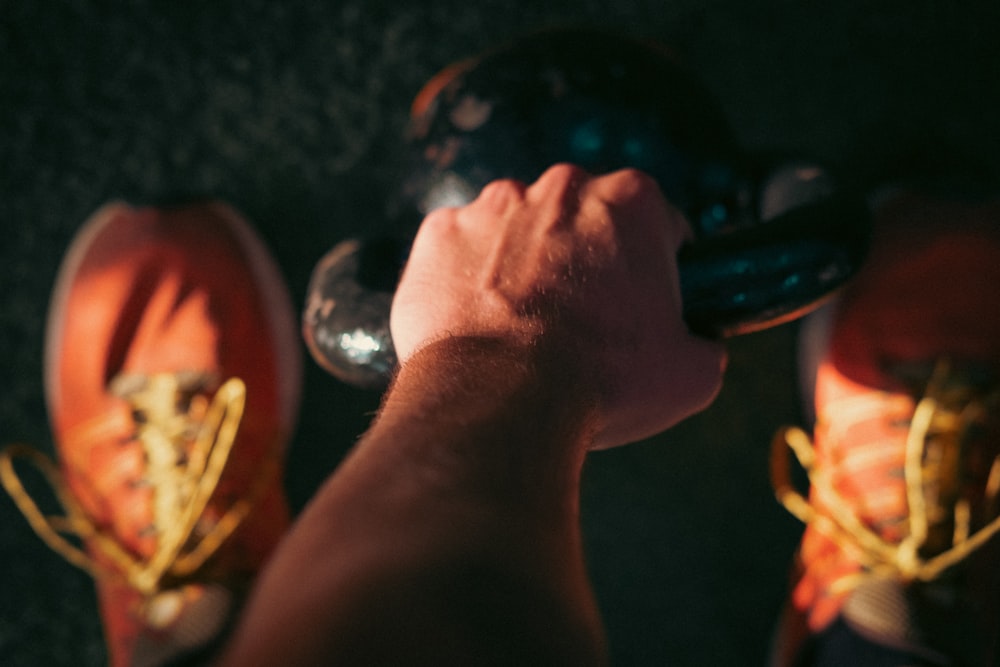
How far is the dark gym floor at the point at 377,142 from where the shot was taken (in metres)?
0.76

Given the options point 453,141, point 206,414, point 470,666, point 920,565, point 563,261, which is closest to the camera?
point 470,666

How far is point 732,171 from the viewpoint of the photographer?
504 millimetres

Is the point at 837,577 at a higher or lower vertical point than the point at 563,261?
lower

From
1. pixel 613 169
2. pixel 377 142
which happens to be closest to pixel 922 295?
pixel 613 169

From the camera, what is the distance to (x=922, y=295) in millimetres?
718

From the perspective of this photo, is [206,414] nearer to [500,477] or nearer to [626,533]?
[626,533]

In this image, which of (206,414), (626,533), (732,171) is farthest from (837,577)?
(206,414)

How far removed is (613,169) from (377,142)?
1.40 ft

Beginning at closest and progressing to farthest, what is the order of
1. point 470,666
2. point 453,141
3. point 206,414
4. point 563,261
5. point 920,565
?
point 470,666 → point 563,261 → point 453,141 → point 920,565 → point 206,414

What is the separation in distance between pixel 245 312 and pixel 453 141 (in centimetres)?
43

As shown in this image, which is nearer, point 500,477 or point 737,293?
point 500,477

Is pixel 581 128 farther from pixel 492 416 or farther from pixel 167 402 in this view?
pixel 167 402

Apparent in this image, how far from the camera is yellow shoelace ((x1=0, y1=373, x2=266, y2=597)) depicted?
0.74 m

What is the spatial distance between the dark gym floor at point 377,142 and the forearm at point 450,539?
528mm
